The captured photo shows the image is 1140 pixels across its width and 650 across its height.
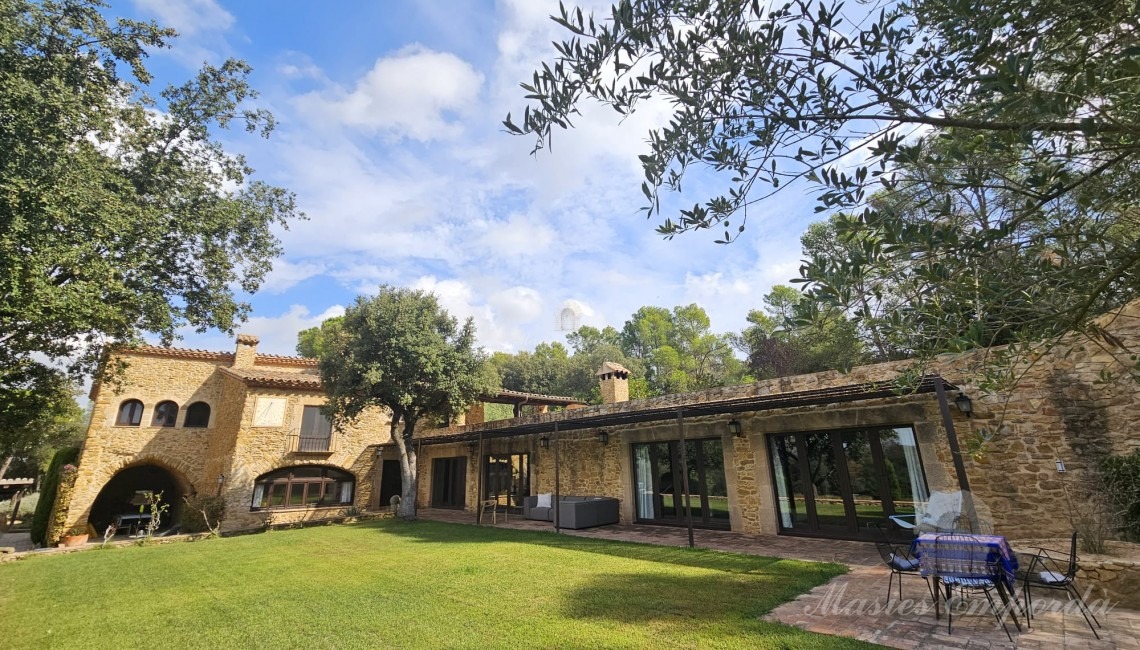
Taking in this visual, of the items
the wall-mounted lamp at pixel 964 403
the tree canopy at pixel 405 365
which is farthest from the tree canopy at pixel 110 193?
the wall-mounted lamp at pixel 964 403

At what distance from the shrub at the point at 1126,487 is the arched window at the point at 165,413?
24547 millimetres

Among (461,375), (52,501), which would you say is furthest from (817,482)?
(52,501)

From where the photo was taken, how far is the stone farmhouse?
667 cm

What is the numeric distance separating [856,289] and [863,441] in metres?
7.09

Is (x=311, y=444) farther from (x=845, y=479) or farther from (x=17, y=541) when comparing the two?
(x=845, y=479)

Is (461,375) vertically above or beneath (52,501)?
above

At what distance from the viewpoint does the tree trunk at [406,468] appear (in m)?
15.0

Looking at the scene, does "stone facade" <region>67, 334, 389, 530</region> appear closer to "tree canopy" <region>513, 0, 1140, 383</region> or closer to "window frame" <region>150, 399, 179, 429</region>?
"window frame" <region>150, 399, 179, 429</region>

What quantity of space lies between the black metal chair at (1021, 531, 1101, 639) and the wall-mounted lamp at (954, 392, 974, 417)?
238 cm

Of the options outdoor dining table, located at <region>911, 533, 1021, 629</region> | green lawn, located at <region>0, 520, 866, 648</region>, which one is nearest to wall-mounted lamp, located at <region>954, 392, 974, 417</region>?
green lawn, located at <region>0, 520, 866, 648</region>

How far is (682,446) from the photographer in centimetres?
877

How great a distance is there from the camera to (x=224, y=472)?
1630 cm

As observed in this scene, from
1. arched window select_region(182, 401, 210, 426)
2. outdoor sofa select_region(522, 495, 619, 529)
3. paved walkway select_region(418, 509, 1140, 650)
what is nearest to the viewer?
paved walkway select_region(418, 509, 1140, 650)

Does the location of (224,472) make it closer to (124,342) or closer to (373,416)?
(373,416)
